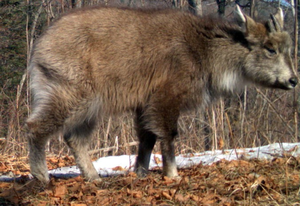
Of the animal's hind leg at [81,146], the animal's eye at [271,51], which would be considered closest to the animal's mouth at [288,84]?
the animal's eye at [271,51]

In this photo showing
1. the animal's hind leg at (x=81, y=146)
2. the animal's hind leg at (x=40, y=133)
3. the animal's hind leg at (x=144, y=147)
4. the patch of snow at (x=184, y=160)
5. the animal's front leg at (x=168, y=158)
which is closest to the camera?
the animal's hind leg at (x=40, y=133)

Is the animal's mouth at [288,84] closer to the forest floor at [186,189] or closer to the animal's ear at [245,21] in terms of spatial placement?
the animal's ear at [245,21]

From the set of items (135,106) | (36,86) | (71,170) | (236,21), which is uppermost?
(236,21)

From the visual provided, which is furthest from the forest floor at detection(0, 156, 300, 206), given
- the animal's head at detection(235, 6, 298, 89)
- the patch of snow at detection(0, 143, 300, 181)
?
the animal's head at detection(235, 6, 298, 89)

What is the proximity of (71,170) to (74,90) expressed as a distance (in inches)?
68.4

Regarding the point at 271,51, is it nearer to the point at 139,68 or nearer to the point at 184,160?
the point at 139,68

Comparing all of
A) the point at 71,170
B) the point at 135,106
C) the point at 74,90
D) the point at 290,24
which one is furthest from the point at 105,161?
the point at 290,24

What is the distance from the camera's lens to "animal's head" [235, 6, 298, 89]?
512 centimetres

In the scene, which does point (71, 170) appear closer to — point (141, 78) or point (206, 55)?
point (141, 78)

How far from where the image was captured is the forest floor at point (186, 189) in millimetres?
3570

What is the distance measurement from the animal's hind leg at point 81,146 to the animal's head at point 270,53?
2.06m

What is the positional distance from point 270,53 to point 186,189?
2129mm

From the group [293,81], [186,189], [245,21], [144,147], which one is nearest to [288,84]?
[293,81]

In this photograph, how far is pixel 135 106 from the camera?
4910 millimetres
